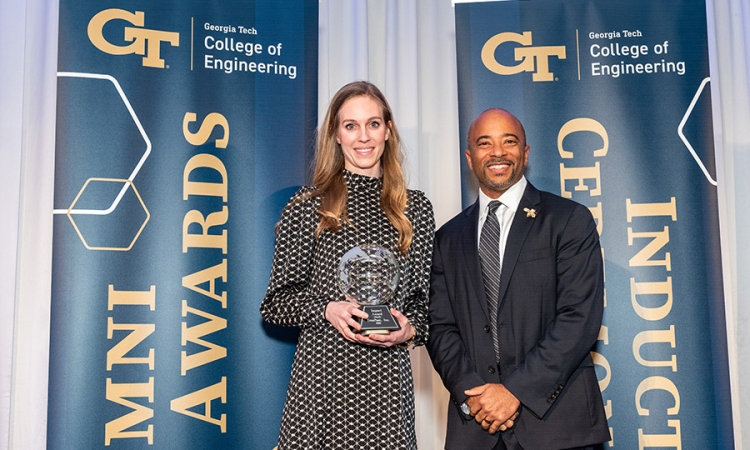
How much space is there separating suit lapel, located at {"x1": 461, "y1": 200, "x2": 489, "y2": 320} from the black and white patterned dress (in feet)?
0.45

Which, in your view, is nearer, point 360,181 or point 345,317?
point 345,317

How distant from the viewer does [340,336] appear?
8.16 feet

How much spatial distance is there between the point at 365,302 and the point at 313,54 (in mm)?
1648

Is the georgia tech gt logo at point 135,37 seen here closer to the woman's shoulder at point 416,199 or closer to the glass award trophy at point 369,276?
the woman's shoulder at point 416,199

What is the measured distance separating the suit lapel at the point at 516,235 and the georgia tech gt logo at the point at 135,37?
5.76ft

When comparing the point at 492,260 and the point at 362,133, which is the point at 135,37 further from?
the point at 492,260

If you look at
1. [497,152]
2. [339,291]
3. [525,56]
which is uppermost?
[525,56]

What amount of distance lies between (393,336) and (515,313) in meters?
0.48

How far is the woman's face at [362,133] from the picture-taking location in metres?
2.71

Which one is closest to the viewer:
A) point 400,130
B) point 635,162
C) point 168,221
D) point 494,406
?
point 494,406

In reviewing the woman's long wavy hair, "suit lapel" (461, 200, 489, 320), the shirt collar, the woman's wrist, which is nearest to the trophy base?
the woman's wrist

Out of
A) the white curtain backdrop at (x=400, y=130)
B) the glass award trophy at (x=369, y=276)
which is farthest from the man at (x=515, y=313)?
the white curtain backdrop at (x=400, y=130)

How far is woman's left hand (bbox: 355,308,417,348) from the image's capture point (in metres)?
2.32

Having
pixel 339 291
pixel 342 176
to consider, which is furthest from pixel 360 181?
pixel 339 291
